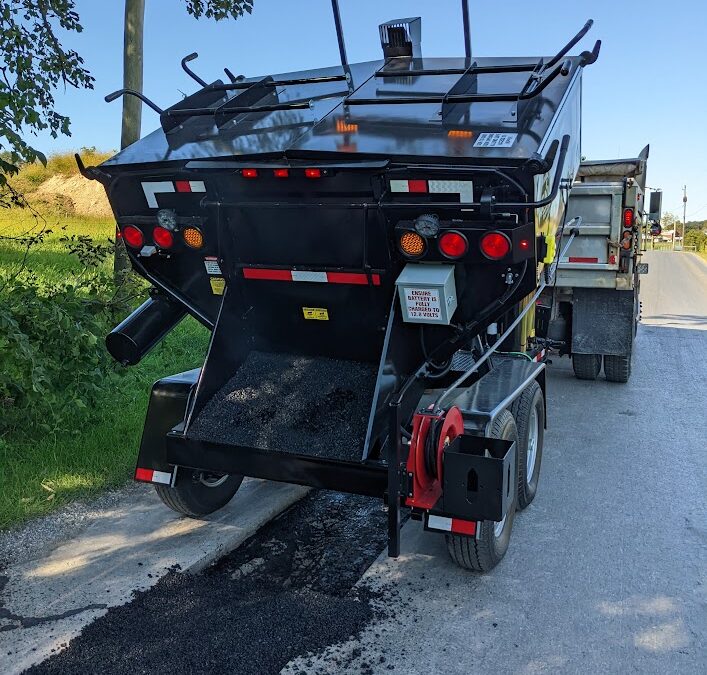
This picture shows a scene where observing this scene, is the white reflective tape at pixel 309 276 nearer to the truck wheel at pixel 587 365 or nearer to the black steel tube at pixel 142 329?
the black steel tube at pixel 142 329

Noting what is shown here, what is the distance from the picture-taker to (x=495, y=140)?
3.21 meters

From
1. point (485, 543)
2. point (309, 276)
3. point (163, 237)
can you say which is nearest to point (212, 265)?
point (163, 237)

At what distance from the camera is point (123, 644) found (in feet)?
9.39

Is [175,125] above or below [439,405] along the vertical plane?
above

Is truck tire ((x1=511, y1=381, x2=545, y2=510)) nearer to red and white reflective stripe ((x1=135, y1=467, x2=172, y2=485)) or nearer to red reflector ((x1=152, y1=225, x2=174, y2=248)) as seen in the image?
red and white reflective stripe ((x1=135, y1=467, x2=172, y2=485))

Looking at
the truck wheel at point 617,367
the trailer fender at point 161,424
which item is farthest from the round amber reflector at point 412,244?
the truck wheel at point 617,367

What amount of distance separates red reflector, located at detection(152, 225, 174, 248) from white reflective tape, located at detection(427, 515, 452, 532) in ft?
6.48

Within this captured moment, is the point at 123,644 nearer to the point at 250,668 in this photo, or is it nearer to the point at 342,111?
the point at 250,668

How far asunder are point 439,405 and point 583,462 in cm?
228

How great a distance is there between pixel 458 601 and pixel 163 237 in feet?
7.86

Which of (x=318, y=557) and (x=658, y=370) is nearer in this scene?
(x=318, y=557)

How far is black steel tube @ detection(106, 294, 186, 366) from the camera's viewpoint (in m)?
4.02

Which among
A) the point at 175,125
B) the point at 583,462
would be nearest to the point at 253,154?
the point at 175,125

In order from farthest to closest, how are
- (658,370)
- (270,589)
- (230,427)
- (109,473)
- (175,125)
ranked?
(658,370) < (109,473) < (175,125) < (230,427) < (270,589)
